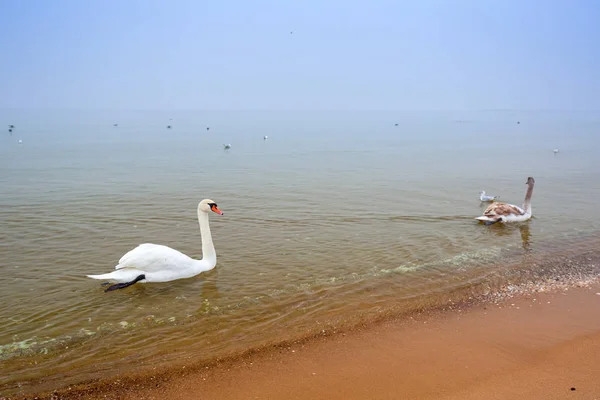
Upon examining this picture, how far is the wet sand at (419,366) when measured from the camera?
5152 millimetres

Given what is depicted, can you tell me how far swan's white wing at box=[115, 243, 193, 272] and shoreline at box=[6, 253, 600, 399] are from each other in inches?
118

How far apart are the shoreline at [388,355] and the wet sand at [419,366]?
12mm

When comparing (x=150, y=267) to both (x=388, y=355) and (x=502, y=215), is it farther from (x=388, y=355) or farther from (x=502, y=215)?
(x=502, y=215)

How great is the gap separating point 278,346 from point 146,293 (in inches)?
123

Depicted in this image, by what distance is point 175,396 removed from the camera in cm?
512

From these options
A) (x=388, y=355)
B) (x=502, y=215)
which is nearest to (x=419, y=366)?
(x=388, y=355)

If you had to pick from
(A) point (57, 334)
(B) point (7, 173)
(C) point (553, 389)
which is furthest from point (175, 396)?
(B) point (7, 173)

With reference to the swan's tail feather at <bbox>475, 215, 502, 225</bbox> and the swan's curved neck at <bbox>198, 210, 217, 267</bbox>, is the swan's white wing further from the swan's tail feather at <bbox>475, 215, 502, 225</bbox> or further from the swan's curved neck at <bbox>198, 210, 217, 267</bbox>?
the swan's tail feather at <bbox>475, 215, 502, 225</bbox>

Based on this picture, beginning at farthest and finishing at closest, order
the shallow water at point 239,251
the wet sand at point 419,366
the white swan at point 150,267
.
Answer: the white swan at point 150,267
the shallow water at point 239,251
the wet sand at point 419,366

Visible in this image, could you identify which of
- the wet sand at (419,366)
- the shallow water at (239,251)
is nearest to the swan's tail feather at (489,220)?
the shallow water at (239,251)

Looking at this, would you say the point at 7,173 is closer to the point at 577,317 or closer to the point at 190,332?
the point at 190,332

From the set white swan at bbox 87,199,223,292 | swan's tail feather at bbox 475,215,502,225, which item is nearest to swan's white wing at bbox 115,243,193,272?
white swan at bbox 87,199,223,292

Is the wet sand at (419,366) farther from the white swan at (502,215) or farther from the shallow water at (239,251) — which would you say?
the white swan at (502,215)

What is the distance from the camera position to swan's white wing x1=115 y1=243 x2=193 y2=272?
329 inches
